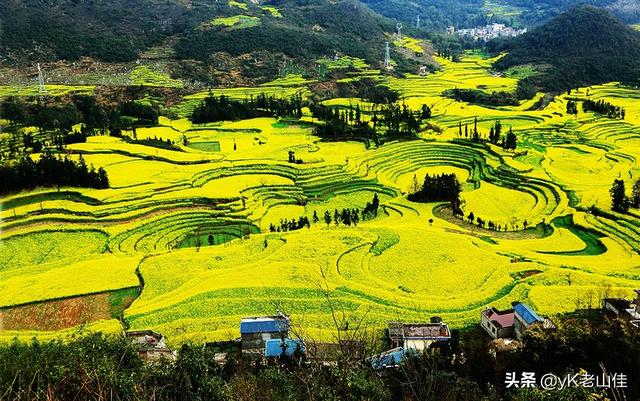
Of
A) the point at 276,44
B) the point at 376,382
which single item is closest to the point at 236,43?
the point at 276,44

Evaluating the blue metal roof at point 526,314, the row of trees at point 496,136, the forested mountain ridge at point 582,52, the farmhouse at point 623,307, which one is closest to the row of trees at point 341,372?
the blue metal roof at point 526,314

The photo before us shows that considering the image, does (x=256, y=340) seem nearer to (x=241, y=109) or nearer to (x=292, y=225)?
(x=292, y=225)

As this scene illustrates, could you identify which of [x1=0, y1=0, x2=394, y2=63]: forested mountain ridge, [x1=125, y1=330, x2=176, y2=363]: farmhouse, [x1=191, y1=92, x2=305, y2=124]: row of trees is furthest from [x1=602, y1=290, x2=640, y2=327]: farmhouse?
[x1=0, y1=0, x2=394, y2=63]: forested mountain ridge

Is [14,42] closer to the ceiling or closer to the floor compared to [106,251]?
closer to the ceiling

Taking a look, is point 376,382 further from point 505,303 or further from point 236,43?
point 236,43

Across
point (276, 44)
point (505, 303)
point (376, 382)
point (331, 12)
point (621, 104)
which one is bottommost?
point (505, 303)

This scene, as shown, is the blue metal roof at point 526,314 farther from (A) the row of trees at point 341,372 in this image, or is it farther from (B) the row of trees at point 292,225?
(B) the row of trees at point 292,225

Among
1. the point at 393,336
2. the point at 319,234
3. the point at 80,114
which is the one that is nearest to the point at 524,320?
the point at 393,336
